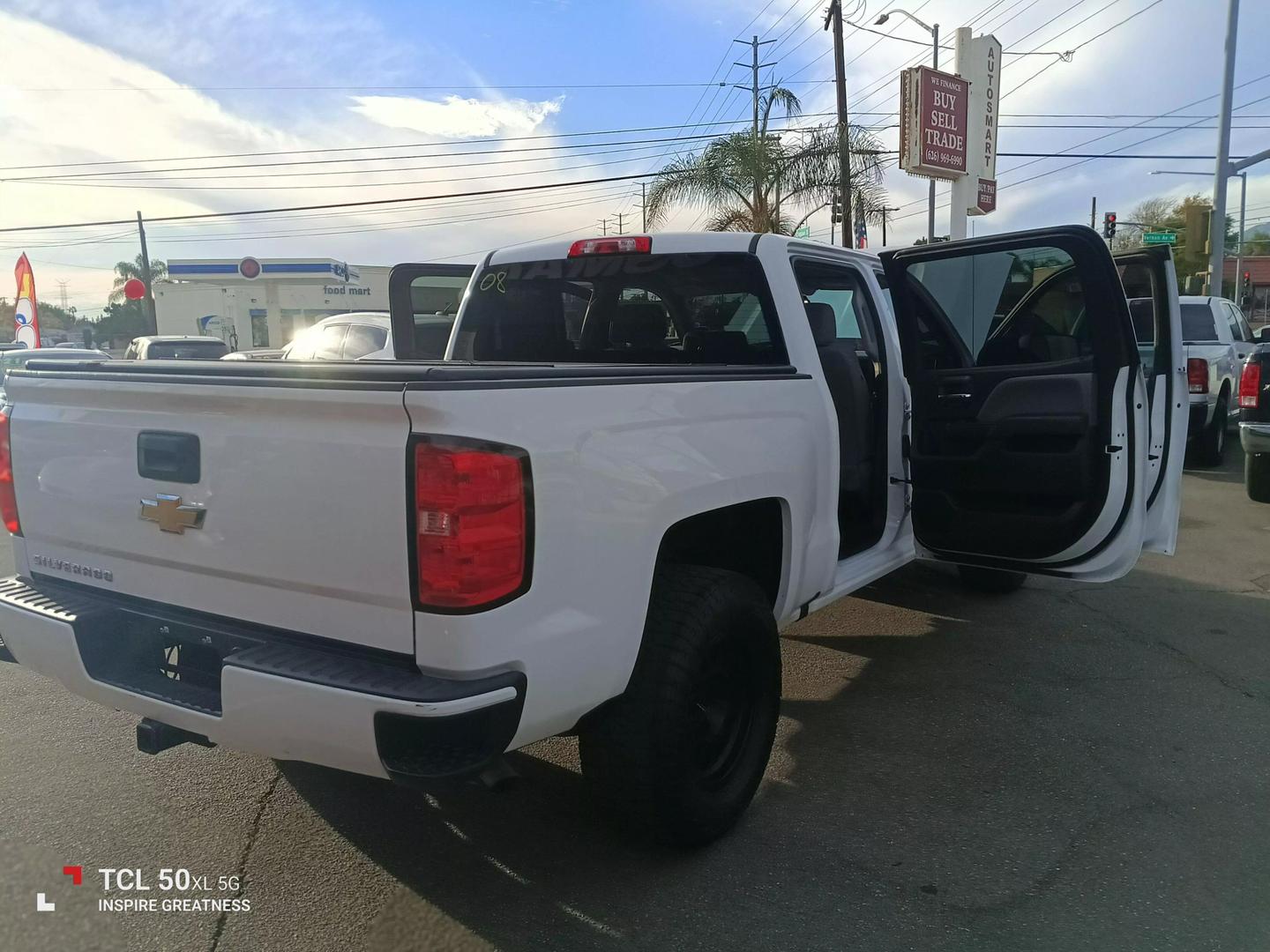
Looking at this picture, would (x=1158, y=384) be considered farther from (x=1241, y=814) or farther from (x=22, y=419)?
(x=22, y=419)

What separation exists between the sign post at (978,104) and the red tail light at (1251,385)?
1008cm

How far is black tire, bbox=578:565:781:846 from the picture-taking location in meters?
2.60

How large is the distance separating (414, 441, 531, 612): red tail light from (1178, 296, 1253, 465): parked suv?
10.1 metres

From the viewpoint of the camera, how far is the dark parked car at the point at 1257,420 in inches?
306

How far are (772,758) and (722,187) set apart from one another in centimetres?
1610

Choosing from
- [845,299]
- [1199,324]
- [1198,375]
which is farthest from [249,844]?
[1199,324]

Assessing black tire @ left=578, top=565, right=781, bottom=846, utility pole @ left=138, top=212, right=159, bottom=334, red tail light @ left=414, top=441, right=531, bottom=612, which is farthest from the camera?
utility pole @ left=138, top=212, right=159, bottom=334

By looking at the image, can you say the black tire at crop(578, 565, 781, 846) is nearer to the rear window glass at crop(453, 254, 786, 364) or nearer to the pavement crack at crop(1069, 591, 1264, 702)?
the rear window glass at crop(453, 254, 786, 364)

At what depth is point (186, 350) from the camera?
15.0 meters

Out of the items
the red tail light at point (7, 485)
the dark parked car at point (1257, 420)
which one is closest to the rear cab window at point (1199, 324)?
the dark parked car at point (1257, 420)

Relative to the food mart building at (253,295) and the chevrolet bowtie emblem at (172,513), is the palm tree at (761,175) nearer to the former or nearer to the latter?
the chevrolet bowtie emblem at (172,513)

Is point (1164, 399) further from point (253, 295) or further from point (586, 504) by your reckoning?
point (253, 295)

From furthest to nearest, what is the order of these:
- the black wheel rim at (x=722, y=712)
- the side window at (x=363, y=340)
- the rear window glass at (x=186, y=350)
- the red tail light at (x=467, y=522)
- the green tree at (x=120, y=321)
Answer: the green tree at (x=120, y=321), the rear window glass at (x=186, y=350), the side window at (x=363, y=340), the black wheel rim at (x=722, y=712), the red tail light at (x=467, y=522)

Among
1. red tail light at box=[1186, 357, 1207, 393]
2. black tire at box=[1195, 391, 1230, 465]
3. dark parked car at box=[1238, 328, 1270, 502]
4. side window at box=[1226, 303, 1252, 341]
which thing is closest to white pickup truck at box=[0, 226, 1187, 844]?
dark parked car at box=[1238, 328, 1270, 502]
